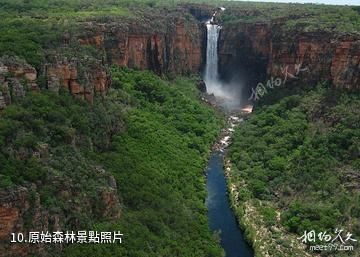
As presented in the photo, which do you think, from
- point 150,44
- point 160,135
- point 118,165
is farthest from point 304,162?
point 150,44

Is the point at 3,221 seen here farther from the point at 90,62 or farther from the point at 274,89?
the point at 274,89

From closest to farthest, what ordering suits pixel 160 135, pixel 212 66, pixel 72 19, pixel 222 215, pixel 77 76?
pixel 77 76 < pixel 222 215 < pixel 160 135 < pixel 72 19 < pixel 212 66

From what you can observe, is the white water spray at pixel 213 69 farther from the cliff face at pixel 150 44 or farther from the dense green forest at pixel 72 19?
the dense green forest at pixel 72 19

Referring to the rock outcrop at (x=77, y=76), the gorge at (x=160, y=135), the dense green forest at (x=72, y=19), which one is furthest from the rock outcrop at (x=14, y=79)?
the dense green forest at (x=72, y=19)

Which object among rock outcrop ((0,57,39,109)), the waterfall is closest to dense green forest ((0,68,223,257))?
rock outcrop ((0,57,39,109))

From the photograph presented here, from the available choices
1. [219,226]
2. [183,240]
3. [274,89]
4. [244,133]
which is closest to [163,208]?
[183,240]

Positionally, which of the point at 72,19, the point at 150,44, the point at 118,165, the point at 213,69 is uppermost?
the point at 72,19

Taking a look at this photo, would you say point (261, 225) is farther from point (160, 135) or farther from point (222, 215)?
point (160, 135)
